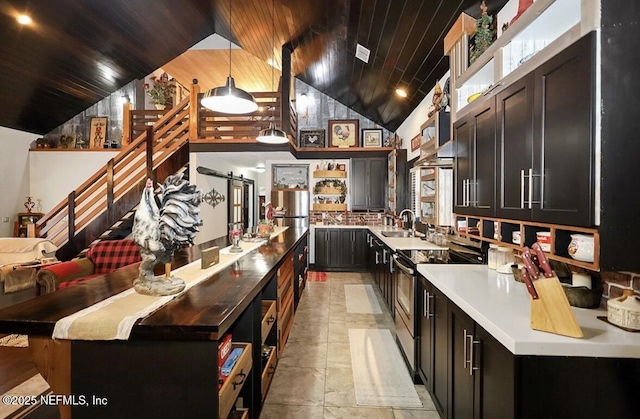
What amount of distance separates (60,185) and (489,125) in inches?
306

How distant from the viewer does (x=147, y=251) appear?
1.35 metres

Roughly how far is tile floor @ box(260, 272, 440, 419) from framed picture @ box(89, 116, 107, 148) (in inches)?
226

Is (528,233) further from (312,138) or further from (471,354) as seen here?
(312,138)

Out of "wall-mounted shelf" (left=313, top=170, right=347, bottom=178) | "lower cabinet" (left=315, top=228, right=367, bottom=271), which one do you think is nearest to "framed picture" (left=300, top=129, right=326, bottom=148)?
"wall-mounted shelf" (left=313, top=170, right=347, bottom=178)

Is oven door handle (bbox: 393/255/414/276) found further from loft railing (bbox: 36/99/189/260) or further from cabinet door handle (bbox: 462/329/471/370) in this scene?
loft railing (bbox: 36/99/189/260)

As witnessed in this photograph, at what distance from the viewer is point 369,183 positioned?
6551mm

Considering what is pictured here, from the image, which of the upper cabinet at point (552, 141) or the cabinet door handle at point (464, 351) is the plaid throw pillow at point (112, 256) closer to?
the cabinet door handle at point (464, 351)

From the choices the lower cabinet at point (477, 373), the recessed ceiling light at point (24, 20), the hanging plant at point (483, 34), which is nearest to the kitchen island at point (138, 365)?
the lower cabinet at point (477, 373)

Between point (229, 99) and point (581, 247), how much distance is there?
2.77 metres

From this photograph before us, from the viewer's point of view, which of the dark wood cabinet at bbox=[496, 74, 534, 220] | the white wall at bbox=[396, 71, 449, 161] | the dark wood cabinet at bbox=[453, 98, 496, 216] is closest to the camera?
the dark wood cabinet at bbox=[496, 74, 534, 220]

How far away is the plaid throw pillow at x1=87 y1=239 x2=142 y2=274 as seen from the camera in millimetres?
4016

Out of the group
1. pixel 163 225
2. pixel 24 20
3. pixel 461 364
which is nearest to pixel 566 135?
pixel 461 364

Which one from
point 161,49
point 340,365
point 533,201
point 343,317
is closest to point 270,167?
point 161,49

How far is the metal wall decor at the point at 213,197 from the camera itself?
587 centimetres
